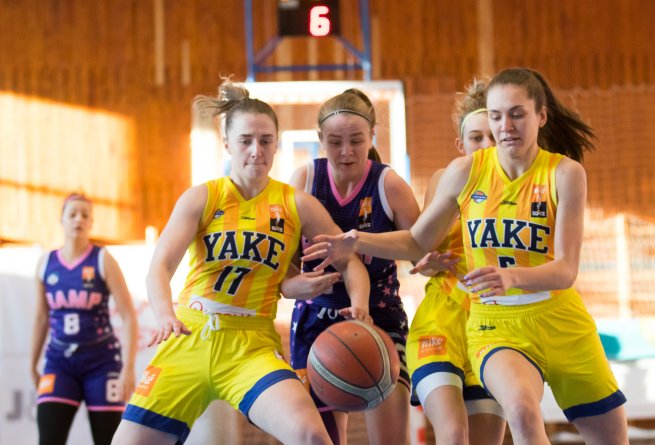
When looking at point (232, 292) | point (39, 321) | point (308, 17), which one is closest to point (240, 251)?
point (232, 292)

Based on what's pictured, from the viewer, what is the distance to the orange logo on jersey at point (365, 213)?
3.95m

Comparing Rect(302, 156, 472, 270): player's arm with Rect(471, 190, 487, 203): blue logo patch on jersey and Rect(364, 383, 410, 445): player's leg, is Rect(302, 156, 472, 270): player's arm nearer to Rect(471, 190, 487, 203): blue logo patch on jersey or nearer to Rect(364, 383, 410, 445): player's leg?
Rect(471, 190, 487, 203): blue logo patch on jersey

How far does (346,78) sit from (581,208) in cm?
1106

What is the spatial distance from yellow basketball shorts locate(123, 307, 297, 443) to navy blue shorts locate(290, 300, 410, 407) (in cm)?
52

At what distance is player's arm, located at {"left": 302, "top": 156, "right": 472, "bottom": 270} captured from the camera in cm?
350

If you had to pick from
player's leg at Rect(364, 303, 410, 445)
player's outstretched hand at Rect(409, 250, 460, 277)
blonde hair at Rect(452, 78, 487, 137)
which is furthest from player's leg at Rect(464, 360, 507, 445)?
blonde hair at Rect(452, 78, 487, 137)

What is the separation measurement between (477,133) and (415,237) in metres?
0.69

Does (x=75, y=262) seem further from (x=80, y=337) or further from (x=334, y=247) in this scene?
(x=334, y=247)

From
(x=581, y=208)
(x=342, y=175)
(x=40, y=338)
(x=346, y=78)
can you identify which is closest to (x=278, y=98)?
(x=346, y=78)

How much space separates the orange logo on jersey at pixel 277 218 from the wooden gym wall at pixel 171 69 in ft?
34.0

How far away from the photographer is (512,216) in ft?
11.0

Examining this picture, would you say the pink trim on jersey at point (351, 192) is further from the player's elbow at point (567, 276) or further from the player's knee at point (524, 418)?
the player's knee at point (524, 418)

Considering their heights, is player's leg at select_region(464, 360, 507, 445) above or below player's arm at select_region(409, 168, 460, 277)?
below

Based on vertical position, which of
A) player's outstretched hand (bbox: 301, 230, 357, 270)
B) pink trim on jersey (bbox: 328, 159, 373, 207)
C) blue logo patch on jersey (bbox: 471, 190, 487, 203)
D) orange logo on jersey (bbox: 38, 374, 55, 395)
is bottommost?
orange logo on jersey (bbox: 38, 374, 55, 395)
